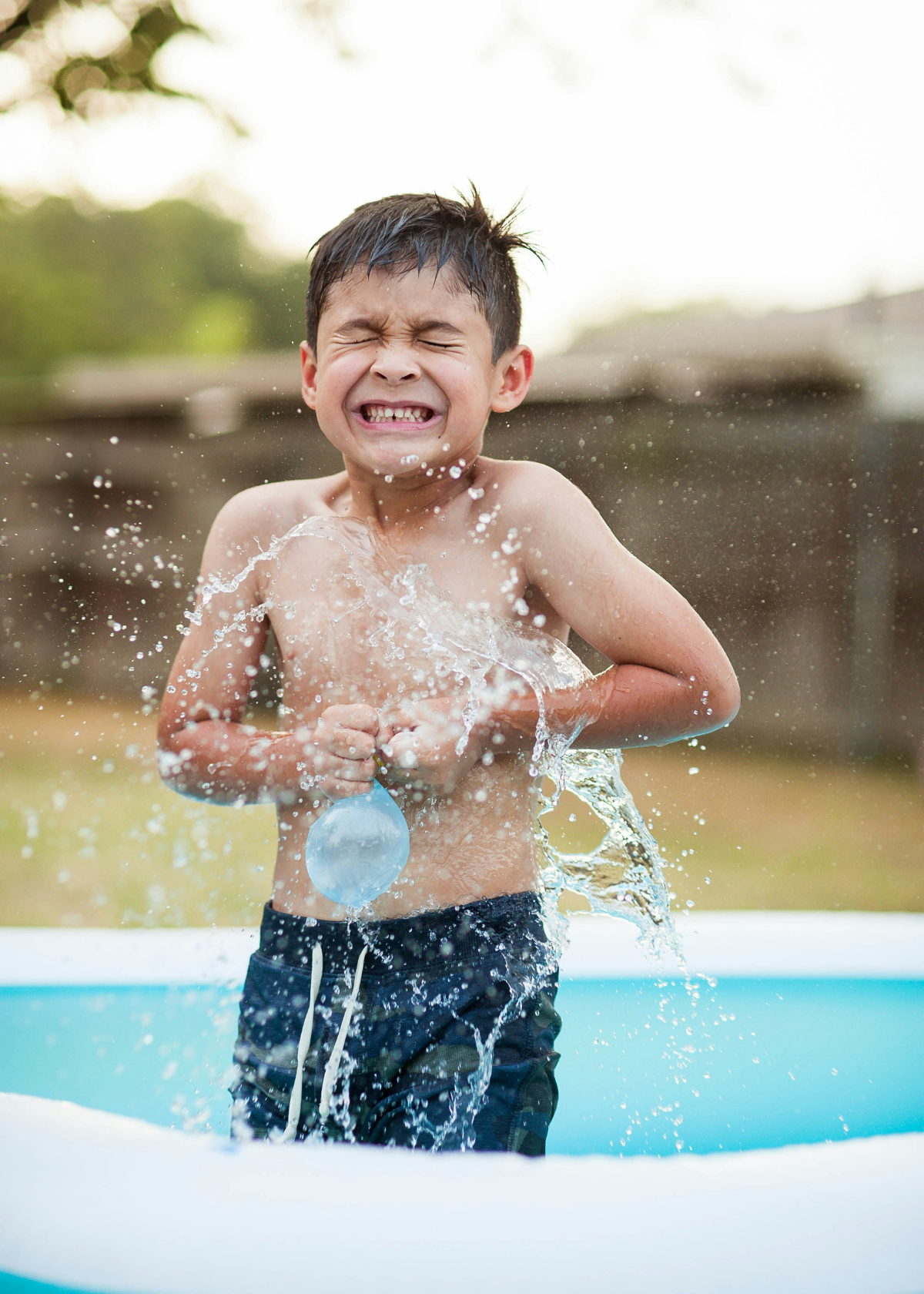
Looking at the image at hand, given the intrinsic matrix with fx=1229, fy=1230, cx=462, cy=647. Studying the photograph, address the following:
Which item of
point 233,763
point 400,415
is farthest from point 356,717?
point 400,415

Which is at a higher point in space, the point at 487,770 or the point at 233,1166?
the point at 487,770

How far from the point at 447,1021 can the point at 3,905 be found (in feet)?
9.47

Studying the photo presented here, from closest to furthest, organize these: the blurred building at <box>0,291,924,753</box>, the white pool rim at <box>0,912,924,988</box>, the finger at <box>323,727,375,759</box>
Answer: the finger at <box>323,727,375,759</box>, the white pool rim at <box>0,912,924,988</box>, the blurred building at <box>0,291,924,753</box>

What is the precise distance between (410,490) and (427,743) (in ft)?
1.14

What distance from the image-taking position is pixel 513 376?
1474 mm

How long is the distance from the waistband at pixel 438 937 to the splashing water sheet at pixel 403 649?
0.02 m

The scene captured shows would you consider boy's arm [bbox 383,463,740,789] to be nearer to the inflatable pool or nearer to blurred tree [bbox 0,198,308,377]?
the inflatable pool

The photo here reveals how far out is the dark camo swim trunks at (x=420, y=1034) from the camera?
1.23 meters

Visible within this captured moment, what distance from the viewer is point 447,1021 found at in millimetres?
1263

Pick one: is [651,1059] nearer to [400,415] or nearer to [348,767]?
[348,767]

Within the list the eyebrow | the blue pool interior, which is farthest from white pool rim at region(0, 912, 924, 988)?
the eyebrow

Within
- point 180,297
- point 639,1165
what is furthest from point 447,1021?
point 180,297

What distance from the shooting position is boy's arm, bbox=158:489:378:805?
1367 mm

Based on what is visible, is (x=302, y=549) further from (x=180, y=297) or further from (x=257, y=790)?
(x=180, y=297)
